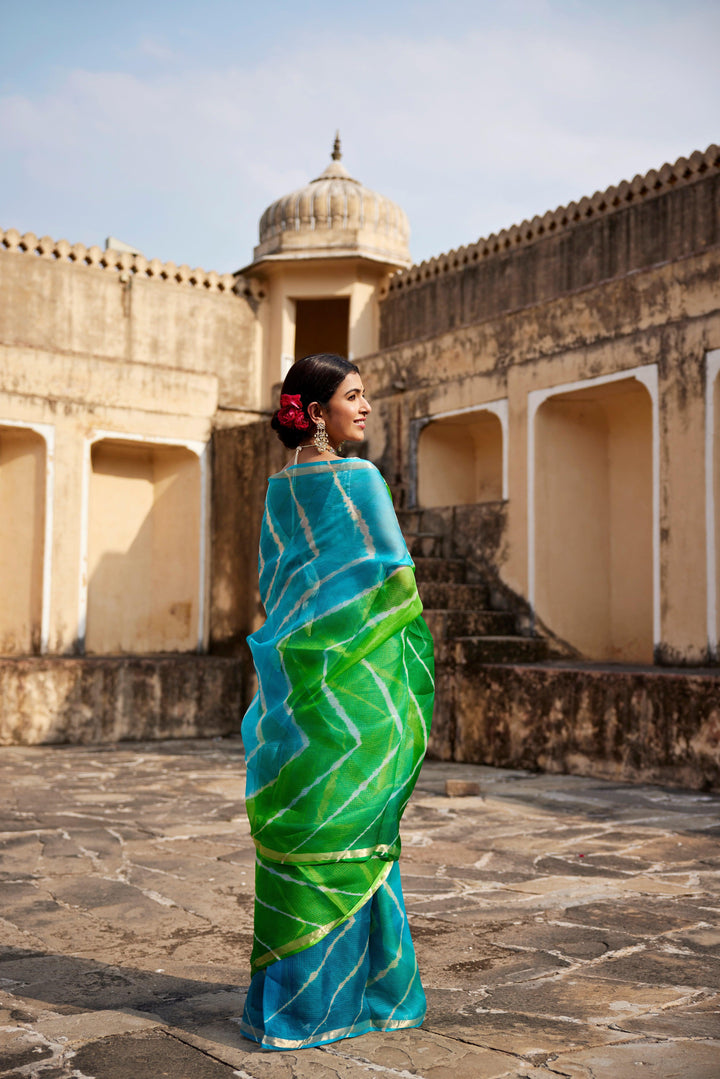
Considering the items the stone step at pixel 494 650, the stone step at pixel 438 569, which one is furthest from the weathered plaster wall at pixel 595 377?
the stone step at pixel 494 650

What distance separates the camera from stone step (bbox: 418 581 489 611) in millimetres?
9297

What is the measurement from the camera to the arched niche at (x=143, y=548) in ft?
37.6

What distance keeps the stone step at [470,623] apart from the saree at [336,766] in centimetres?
609

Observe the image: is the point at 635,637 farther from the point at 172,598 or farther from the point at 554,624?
the point at 172,598

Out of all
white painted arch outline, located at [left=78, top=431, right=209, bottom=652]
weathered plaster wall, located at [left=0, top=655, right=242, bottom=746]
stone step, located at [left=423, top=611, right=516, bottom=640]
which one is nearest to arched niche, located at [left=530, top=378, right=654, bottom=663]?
stone step, located at [left=423, top=611, right=516, bottom=640]

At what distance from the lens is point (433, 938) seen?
11.5ft

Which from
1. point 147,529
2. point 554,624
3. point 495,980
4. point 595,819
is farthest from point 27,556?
point 495,980

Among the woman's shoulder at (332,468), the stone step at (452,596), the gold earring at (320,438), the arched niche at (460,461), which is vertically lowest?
the stone step at (452,596)

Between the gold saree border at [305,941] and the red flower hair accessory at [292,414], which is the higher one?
the red flower hair accessory at [292,414]

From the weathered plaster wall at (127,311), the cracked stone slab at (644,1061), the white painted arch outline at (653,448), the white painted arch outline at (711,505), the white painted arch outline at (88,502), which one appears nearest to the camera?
the cracked stone slab at (644,1061)

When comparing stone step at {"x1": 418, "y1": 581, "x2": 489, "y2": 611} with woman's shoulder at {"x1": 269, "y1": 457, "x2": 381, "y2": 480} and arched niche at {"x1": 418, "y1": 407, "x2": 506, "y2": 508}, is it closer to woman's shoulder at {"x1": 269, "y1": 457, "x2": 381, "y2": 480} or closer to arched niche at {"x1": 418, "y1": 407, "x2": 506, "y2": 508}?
arched niche at {"x1": 418, "y1": 407, "x2": 506, "y2": 508}

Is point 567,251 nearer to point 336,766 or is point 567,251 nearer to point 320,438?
point 320,438

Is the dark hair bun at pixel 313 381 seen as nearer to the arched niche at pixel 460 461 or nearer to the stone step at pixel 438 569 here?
the stone step at pixel 438 569

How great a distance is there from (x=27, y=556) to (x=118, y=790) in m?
4.32
